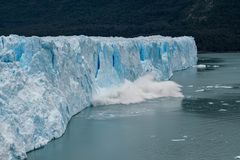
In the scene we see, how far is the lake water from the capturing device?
359 inches

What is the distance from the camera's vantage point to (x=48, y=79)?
10805 millimetres

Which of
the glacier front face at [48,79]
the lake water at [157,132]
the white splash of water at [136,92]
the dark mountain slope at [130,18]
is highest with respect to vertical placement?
the dark mountain slope at [130,18]

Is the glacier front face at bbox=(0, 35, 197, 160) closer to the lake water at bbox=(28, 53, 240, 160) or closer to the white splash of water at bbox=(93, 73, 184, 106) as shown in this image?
the white splash of water at bbox=(93, 73, 184, 106)

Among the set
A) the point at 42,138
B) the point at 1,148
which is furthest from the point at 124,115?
the point at 1,148

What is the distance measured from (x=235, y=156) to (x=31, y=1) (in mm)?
46227

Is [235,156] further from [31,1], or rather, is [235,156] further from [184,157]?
[31,1]

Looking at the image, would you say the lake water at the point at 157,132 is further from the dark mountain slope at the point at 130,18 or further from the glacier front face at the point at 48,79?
the dark mountain slope at the point at 130,18

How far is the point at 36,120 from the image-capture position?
30.4 ft

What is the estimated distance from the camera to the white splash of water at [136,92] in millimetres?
14417

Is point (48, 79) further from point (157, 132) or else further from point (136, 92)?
point (136, 92)

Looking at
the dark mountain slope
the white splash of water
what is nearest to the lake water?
the white splash of water

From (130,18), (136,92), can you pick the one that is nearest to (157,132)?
(136,92)

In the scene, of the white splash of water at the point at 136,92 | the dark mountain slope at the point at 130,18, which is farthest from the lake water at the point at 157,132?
the dark mountain slope at the point at 130,18

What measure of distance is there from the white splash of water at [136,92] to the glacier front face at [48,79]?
0.71 ft
